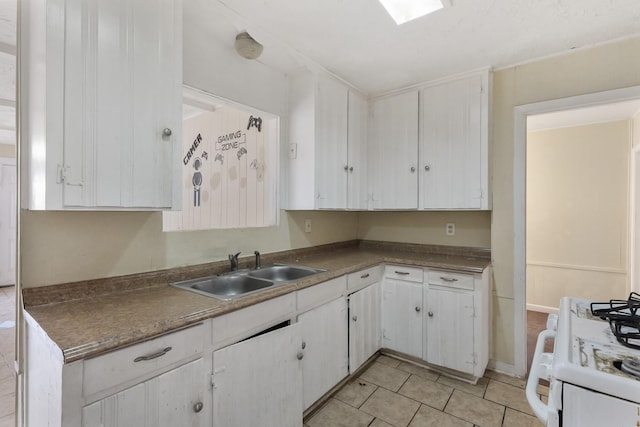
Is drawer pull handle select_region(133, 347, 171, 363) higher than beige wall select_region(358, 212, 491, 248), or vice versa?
beige wall select_region(358, 212, 491, 248)

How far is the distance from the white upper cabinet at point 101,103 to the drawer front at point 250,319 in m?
0.62

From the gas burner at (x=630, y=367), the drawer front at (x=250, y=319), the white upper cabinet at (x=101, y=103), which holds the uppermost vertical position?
the white upper cabinet at (x=101, y=103)

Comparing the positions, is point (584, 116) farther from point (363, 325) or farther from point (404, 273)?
point (363, 325)

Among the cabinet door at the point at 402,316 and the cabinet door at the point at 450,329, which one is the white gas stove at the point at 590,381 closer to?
the cabinet door at the point at 450,329

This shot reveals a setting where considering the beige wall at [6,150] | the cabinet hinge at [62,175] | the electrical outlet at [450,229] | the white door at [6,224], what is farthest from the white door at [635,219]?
the beige wall at [6,150]

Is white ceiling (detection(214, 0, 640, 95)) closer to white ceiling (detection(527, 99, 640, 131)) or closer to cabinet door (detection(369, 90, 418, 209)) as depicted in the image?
cabinet door (detection(369, 90, 418, 209))

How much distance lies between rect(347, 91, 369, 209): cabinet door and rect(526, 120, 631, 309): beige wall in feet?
8.51

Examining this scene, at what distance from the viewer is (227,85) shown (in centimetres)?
213

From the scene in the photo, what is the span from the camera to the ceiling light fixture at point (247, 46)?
6.51 ft

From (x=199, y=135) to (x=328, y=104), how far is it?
69.2 inches

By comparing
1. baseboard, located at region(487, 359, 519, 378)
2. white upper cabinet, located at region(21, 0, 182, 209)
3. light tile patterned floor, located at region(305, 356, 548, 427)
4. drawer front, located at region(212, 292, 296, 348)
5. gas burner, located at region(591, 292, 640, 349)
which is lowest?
light tile patterned floor, located at region(305, 356, 548, 427)

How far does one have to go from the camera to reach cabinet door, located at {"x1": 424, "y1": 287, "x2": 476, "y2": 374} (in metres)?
2.31

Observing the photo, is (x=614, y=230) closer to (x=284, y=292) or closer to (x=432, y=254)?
(x=432, y=254)

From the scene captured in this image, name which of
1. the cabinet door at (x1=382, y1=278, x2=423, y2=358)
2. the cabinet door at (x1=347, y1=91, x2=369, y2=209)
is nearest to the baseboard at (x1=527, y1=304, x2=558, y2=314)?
the cabinet door at (x1=382, y1=278, x2=423, y2=358)
